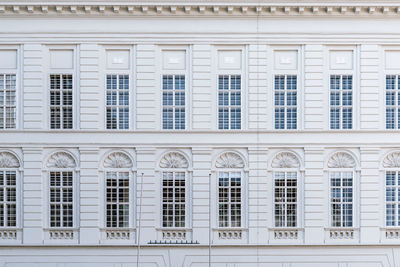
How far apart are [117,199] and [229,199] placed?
4847 millimetres

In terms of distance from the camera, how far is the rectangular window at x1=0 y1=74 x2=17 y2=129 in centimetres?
2952

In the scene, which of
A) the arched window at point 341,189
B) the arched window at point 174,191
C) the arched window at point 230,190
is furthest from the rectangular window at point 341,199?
the arched window at point 174,191

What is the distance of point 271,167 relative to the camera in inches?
1166

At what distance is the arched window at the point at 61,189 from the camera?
2942 centimetres

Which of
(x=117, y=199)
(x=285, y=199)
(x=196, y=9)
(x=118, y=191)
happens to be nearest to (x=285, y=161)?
(x=285, y=199)

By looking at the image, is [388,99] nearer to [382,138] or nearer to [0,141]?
[382,138]

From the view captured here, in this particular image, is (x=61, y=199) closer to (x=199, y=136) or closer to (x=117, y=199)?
(x=117, y=199)

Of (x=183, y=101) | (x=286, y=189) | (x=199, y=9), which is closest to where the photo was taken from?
(x=199, y=9)

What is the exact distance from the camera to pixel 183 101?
29.8 metres

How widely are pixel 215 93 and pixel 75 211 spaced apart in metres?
7.91

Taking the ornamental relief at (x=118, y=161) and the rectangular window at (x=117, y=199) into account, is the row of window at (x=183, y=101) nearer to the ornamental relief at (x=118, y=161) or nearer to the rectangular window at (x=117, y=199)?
the ornamental relief at (x=118, y=161)

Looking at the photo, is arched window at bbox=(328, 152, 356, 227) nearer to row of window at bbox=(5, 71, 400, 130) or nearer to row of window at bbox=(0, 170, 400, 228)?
row of window at bbox=(0, 170, 400, 228)

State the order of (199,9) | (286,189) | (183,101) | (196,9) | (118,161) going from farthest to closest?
(183,101)
(286,189)
(118,161)
(196,9)
(199,9)

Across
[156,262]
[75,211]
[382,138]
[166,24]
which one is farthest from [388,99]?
[75,211]
